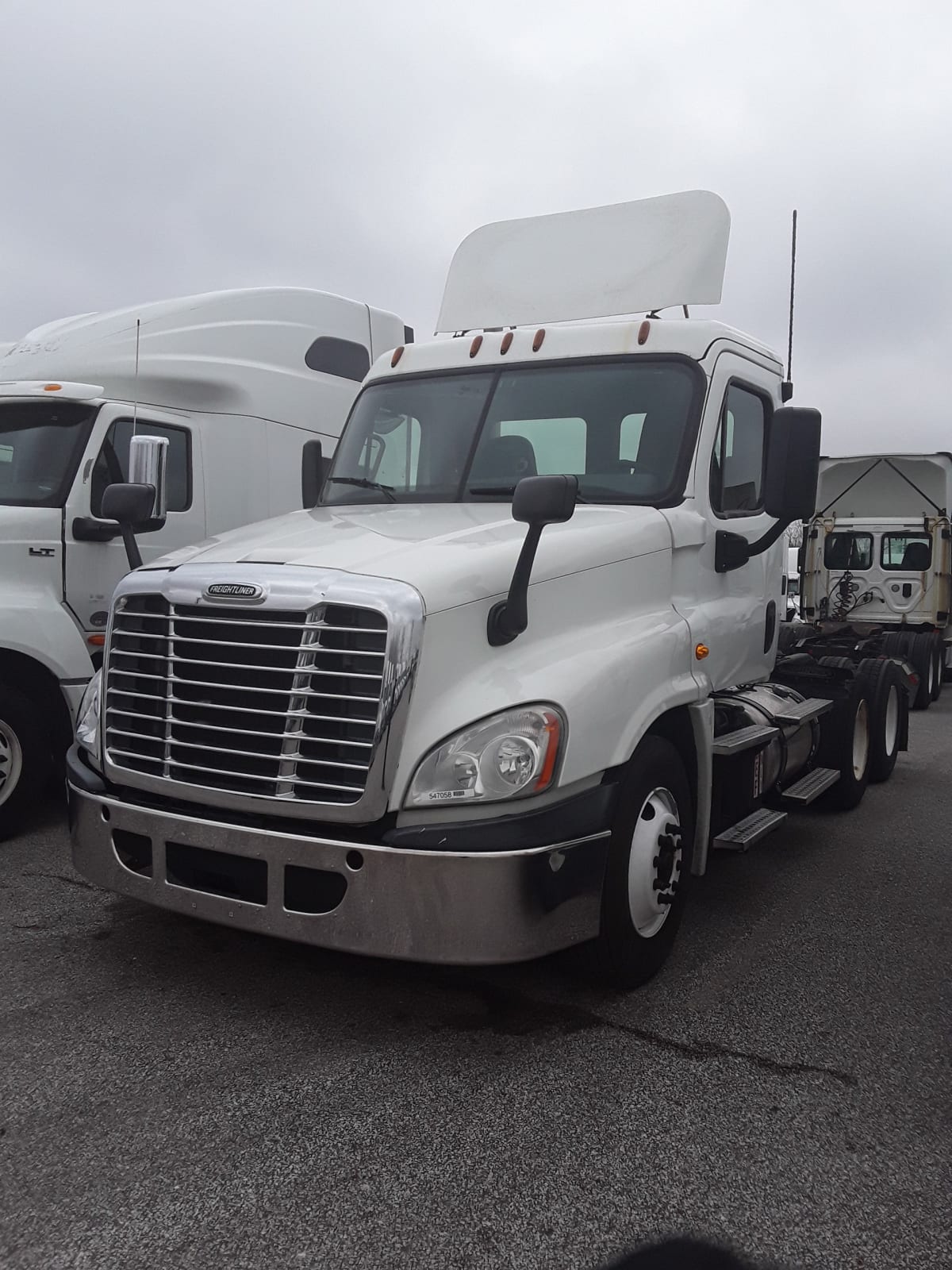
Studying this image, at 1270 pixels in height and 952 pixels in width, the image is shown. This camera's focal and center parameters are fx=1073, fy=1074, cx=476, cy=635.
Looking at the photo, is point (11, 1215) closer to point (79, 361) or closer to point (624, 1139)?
point (624, 1139)

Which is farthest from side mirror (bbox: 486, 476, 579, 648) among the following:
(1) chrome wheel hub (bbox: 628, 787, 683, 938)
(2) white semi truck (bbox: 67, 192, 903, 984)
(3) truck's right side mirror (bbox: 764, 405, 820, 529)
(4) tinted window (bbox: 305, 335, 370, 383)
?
(4) tinted window (bbox: 305, 335, 370, 383)

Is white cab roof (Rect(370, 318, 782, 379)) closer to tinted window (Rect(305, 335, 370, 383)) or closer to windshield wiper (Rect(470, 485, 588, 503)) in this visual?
windshield wiper (Rect(470, 485, 588, 503))

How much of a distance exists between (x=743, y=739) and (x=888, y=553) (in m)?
Answer: 11.8

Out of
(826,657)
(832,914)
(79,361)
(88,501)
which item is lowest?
(832,914)

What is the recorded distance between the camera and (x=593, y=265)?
18.6 ft

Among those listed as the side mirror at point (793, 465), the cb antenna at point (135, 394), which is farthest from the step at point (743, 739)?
the cb antenna at point (135, 394)

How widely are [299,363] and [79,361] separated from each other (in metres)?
1.52

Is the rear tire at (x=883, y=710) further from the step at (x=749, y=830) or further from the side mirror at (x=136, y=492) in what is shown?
the side mirror at (x=136, y=492)

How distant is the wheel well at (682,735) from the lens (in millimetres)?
4312

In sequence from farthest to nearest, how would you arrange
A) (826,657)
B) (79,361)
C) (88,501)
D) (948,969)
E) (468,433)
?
1. (826,657)
2. (79,361)
3. (88,501)
4. (468,433)
5. (948,969)

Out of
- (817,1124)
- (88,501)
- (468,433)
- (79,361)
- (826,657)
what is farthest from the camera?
(826,657)

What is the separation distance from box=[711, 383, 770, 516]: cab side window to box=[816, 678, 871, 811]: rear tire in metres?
2.24

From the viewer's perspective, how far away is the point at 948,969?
14.6ft

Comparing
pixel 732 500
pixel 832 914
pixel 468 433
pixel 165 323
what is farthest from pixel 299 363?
pixel 832 914
